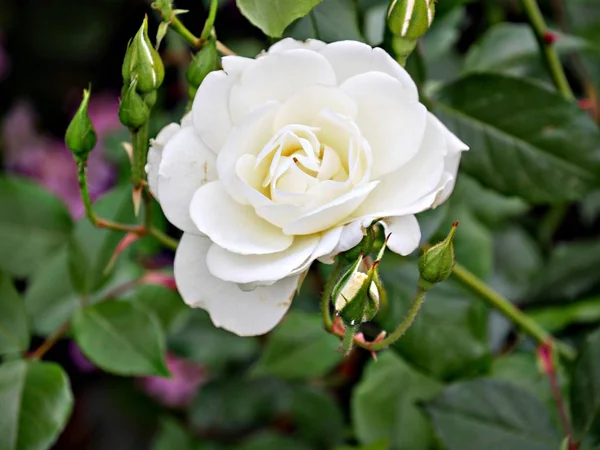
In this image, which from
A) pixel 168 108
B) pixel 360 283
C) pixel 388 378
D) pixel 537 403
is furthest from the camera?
pixel 168 108

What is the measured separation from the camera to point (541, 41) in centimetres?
85

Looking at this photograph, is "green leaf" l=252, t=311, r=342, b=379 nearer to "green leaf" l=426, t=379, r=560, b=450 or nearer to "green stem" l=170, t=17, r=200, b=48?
"green leaf" l=426, t=379, r=560, b=450

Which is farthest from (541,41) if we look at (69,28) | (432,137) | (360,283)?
(69,28)

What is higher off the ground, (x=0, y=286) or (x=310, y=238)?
(x=310, y=238)

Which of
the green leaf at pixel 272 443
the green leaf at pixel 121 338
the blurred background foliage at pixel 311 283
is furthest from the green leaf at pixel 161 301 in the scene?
the green leaf at pixel 272 443

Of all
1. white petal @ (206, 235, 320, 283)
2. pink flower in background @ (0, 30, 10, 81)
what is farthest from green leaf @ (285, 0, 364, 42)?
pink flower in background @ (0, 30, 10, 81)

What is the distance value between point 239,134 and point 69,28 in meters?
1.06

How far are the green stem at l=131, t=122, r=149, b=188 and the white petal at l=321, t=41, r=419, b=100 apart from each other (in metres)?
0.15

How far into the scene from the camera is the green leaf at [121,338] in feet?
2.46

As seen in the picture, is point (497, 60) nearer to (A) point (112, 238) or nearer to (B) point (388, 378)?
(B) point (388, 378)

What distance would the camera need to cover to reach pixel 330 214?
1.68 ft

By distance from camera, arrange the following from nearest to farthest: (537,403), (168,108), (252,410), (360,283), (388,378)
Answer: (360,283) → (537,403) → (388,378) → (252,410) → (168,108)

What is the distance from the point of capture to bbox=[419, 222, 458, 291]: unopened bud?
1.74 feet

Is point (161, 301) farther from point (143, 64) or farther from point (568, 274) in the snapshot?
point (568, 274)
